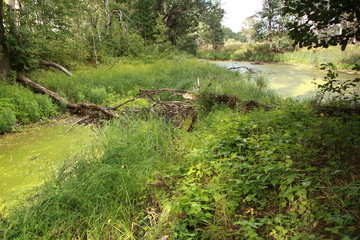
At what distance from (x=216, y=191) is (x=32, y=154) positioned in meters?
3.46

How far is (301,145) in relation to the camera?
2.01 meters

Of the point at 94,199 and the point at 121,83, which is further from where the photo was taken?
the point at 121,83

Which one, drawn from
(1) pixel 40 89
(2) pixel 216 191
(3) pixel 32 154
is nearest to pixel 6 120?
(3) pixel 32 154

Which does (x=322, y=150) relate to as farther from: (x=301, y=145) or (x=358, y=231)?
(x=358, y=231)

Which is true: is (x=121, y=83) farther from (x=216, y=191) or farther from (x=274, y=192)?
(x=274, y=192)

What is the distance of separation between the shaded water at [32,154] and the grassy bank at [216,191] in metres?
0.66

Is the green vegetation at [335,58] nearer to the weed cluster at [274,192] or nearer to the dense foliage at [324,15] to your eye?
the dense foliage at [324,15]

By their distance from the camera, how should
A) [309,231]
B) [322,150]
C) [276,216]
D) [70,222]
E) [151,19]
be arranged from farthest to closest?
1. [151,19]
2. [322,150]
3. [70,222]
4. [276,216]
5. [309,231]

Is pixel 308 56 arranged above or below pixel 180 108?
above

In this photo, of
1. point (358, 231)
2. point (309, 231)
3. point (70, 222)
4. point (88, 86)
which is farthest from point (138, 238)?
point (88, 86)

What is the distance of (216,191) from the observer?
1816 mm

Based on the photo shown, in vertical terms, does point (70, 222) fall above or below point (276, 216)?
below

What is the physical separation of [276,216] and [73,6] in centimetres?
1027

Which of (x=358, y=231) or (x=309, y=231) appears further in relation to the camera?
(x=309, y=231)
